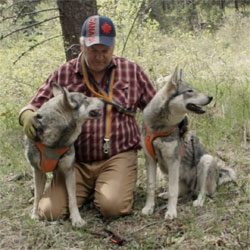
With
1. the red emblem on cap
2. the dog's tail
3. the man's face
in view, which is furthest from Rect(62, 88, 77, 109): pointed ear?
the dog's tail

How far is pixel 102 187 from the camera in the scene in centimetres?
348

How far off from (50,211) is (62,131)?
82 cm

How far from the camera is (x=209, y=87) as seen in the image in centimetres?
620

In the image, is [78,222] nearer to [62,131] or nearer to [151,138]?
[62,131]

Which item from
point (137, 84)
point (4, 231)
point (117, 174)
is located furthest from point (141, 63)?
point (4, 231)

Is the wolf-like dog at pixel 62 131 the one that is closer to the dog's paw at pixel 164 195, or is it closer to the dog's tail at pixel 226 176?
the dog's paw at pixel 164 195

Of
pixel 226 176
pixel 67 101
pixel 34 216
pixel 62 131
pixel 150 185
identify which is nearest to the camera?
pixel 67 101

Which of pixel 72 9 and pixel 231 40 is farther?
pixel 231 40

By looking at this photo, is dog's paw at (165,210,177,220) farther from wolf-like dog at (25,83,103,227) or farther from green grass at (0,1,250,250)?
wolf-like dog at (25,83,103,227)

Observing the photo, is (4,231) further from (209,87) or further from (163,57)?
(163,57)

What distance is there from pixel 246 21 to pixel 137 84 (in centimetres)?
924

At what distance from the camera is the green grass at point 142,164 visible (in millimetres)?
2865

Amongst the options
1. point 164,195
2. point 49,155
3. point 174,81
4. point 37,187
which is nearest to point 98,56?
point 174,81

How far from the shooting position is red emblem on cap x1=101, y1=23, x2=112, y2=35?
3303mm
